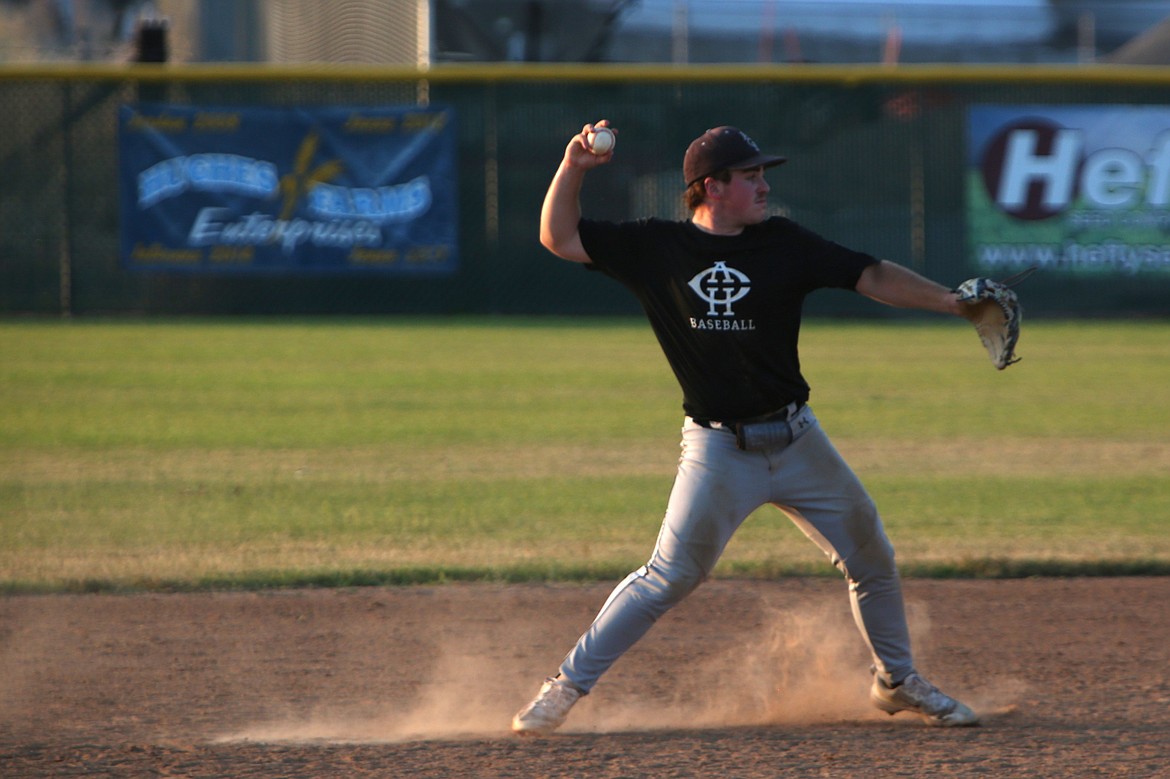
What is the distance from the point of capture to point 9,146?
60.3 feet

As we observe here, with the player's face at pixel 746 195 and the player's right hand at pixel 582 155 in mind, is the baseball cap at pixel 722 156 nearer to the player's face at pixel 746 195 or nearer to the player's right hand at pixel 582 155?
the player's face at pixel 746 195

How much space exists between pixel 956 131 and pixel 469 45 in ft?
25.9

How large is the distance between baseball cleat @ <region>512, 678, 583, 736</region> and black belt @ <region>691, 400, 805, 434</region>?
2.71ft

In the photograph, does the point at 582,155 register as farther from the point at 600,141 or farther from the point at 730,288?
the point at 730,288

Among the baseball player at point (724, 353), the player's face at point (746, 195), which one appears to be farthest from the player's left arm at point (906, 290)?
the player's face at point (746, 195)

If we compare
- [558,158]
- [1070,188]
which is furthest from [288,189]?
[1070,188]

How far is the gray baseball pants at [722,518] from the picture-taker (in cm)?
395

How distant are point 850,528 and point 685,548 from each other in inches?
18.8

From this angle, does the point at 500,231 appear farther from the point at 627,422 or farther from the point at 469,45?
the point at 627,422

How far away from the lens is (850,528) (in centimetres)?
403

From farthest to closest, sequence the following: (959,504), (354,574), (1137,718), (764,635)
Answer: (959,504) < (354,574) < (764,635) < (1137,718)

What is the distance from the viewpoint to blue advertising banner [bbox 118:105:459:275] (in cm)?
1856

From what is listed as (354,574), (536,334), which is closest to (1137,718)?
(354,574)

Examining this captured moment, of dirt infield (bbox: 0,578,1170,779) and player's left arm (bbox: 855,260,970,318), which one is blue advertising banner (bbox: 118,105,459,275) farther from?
player's left arm (bbox: 855,260,970,318)
